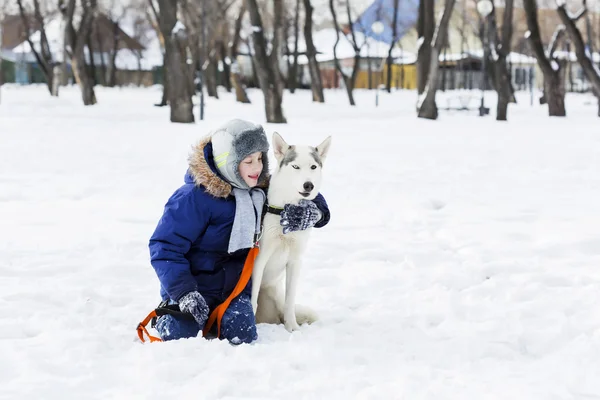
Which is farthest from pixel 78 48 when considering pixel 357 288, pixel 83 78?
pixel 357 288

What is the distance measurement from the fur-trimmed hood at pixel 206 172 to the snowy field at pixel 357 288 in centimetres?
79

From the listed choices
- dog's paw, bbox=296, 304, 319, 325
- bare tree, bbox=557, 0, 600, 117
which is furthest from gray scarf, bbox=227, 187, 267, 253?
bare tree, bbox=557, 0, 600, 117

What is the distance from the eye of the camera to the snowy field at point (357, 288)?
3584 mm

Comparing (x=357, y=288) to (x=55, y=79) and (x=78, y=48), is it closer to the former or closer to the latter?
(x=78, y=48)

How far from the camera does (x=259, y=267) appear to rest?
419 centimetres

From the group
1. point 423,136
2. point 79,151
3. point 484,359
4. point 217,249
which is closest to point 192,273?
point 217,249

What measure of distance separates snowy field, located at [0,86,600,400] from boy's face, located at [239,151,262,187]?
2.85ft

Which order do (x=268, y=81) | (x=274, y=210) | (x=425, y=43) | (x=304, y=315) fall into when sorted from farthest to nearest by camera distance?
(x=425, y=43) < (x=268, y=81) < (x=304, y=315) < (x=274, y=210)

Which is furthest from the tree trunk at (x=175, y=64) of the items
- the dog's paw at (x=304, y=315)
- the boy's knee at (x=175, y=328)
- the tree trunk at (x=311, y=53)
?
the boy's knee at (x=175, y=328)

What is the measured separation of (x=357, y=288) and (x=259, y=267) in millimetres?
1475

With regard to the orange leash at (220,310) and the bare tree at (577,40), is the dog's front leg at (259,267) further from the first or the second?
the bare tree at (577,40)

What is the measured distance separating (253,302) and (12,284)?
1993mm

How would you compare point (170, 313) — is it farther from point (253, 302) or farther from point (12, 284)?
point (12, 284)

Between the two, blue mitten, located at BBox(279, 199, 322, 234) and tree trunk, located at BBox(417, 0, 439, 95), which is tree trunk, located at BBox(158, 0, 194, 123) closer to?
tree trunk, located at BBox(417, 0, 439, 95)
